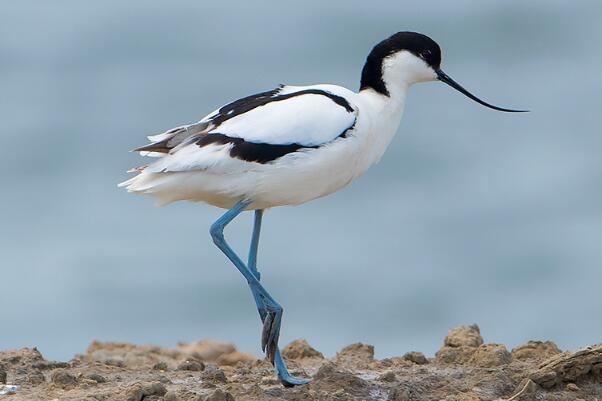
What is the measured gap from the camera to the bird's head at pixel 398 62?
378 inches

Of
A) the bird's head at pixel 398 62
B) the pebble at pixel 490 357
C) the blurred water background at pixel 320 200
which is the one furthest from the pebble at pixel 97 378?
the blurred water background at pixel 320 200

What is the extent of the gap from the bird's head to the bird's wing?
64cm

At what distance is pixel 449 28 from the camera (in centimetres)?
2720

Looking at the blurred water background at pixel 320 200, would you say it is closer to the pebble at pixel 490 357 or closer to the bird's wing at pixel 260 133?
the pebble at pixel 490 357

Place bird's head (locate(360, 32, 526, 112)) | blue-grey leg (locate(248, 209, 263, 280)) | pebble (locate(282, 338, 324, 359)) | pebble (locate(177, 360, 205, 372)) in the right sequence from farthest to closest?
pebble (locate(282, 338, 324, 359)) → bird's head (locate(360, 32, 526, 112)) → blue-grey leg (locate(248, 209, 263, 280)) → pebble (locate(177, 360, 205, 372))

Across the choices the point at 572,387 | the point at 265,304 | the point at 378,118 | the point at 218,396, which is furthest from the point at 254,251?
the point at 572,387

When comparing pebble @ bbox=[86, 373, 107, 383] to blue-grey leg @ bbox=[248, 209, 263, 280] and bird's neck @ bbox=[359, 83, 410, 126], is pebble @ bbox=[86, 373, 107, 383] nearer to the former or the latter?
blue-grey leg @ bbox=[248, 209, 263, 280]

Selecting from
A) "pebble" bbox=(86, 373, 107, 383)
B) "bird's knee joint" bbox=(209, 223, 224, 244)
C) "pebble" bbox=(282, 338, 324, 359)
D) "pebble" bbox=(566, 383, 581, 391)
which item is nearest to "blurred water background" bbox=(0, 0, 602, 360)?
"pebble" bbox=(282, 338, 324, 359)

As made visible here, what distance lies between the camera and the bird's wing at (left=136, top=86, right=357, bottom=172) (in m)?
8.73

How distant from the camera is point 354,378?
27.3 ft

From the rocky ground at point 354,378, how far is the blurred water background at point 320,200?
7.21 meters

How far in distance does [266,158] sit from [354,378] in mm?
1353

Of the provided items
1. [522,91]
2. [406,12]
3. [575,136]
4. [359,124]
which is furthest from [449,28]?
[359,124]

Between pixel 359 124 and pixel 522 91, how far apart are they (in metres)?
15.1
